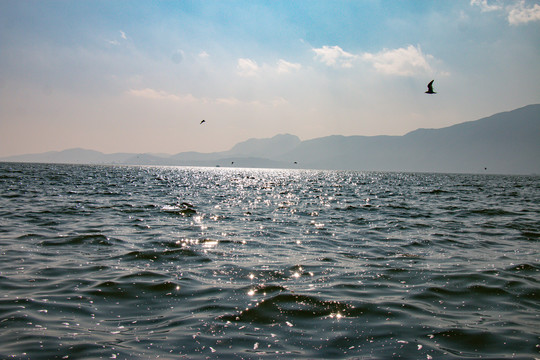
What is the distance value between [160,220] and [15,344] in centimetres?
1290

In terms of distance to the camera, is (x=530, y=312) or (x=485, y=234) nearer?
(x=530, y=312)

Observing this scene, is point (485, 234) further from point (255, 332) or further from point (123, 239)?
point (123, 239)

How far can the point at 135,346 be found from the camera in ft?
15.9

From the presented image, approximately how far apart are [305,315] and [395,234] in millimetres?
9683

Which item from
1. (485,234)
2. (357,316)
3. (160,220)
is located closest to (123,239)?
(160,220)

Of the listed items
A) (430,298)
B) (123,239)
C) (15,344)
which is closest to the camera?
(15,344)

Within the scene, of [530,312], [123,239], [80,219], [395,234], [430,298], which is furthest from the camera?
[80,219]

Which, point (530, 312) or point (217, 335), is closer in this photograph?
point (217, 335)

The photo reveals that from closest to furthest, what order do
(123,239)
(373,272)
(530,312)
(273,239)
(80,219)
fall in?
(530,312), (373,272), (123,239), (273,239), (80,219)

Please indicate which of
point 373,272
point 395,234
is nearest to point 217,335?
point 373,272

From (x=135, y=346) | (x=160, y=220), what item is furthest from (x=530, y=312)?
(x=160, y=220)

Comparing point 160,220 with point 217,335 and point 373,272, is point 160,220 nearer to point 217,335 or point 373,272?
point 373,272

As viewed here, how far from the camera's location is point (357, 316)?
6152mm

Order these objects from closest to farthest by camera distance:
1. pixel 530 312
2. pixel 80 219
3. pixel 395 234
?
pixel 530 312, pixel 395 234, pixel 80 219
